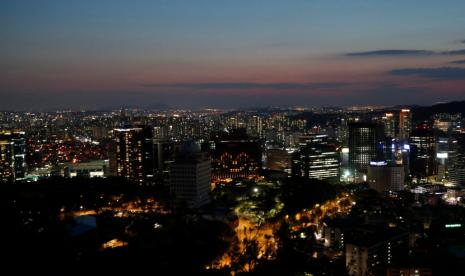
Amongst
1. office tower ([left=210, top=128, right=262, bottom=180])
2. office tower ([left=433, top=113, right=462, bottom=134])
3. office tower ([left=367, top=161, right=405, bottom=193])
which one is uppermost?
office tower ([left=433, top=113, right=462, bottom=134])

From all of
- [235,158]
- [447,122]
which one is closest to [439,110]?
[447,122]

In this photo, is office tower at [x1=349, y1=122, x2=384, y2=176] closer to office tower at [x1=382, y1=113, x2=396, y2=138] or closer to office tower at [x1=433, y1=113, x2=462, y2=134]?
office tower at [x1=433, y1=113, x2=462, y2=134]

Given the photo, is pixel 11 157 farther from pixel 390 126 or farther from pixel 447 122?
pixel 447 122

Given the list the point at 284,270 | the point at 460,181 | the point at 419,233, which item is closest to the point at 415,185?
the point at 460,181

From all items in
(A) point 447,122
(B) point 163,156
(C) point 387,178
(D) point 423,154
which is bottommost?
(C) point 387,178


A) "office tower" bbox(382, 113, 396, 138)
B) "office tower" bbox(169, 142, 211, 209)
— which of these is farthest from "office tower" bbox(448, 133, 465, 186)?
"office tower" bbox(169, 142, 211, 209)

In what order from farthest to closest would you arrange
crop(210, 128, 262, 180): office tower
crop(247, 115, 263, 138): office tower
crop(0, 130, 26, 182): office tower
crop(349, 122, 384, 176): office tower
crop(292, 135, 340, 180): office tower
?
crop(247, 115, 263, 138): office tower → crop(349, 122, 384, 176): office tower → crop(292, 135, 340, 180): office tower → crop(210, 128, 262, 180): office tower → crop(0, 130, 26, 182): office tower

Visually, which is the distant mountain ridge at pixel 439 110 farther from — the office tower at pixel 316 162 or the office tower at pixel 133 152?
the office tower at pixel 133 152
